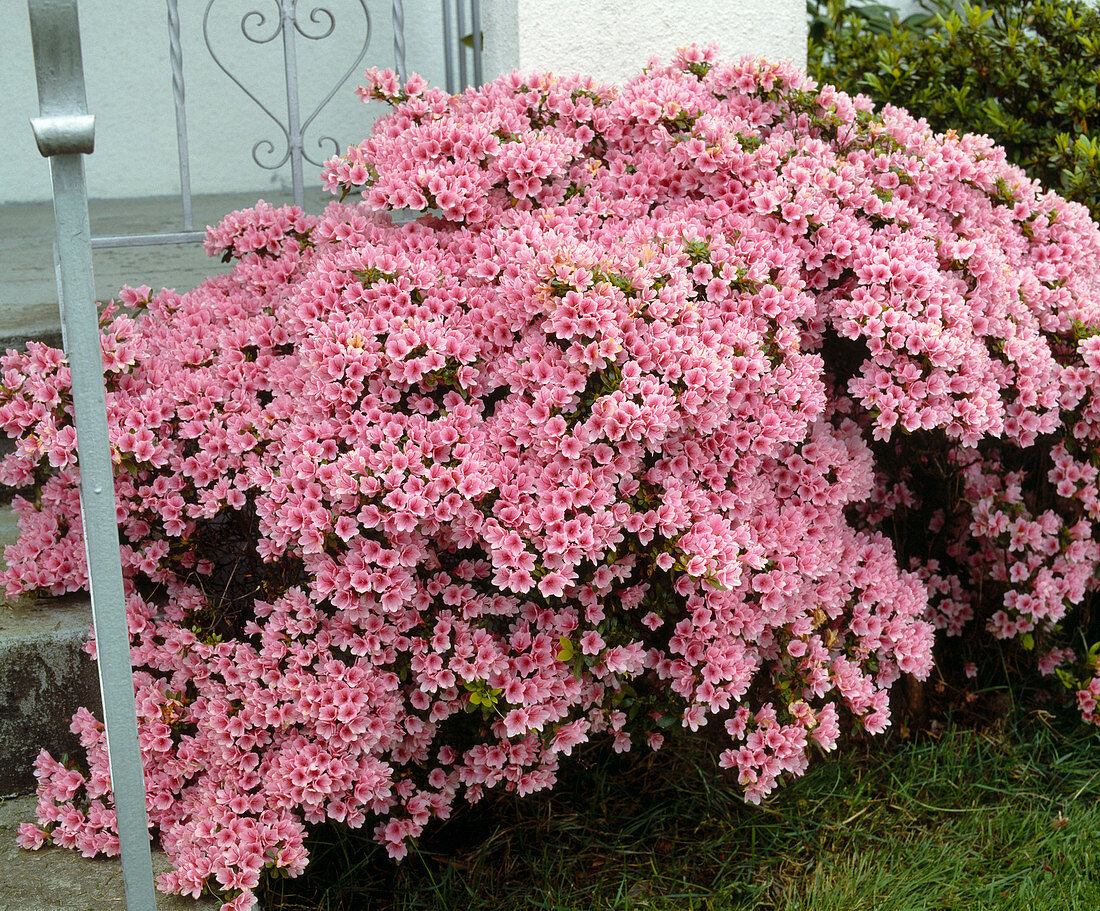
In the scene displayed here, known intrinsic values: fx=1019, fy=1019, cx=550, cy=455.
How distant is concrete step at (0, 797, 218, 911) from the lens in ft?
5.94

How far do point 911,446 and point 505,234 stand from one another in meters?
1.26

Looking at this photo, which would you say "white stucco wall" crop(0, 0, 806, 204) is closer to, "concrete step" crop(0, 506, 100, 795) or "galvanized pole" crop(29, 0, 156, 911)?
"concrete step" crop(0, 506, 100, 795)

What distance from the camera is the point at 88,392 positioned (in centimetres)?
125

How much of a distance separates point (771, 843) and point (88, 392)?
183 cm

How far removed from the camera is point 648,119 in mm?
2570

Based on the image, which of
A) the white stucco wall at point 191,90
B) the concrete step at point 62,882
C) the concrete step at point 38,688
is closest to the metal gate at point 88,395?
the concrete step at point 62,882

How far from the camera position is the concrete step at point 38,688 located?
2100mm

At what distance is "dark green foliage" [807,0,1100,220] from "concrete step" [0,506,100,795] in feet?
10.3

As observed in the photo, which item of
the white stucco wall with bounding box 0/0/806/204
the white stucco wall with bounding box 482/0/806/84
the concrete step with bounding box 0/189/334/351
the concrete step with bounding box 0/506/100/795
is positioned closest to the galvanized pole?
the concrete step with bounding box 0/506/100/795

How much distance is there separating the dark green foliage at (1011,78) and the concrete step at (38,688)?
3.13 metres

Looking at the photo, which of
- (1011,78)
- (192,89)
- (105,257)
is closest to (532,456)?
(1011,78)

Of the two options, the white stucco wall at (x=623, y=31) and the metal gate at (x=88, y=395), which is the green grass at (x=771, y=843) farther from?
the white stucco wall at (x=623, y=31)

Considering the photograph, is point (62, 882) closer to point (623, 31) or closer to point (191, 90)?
point (623, 31)

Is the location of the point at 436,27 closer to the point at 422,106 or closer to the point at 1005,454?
the point at 422,106
